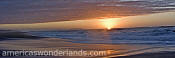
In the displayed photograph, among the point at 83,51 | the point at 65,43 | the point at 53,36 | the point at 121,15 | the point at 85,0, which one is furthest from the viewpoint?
the point at 85,0

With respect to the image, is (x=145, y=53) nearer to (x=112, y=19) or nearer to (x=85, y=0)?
(x=112, y=19)

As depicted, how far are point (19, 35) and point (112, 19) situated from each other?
3.74 metres

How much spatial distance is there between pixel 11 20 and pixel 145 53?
21.5ft

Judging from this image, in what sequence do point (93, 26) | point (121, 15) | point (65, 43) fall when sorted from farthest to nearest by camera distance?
point (121, 15) → point (93, 26) → point (65, 43)

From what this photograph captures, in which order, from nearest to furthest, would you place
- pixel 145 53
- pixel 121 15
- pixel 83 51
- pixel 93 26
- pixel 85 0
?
pixel 145 53, pixel 83 51, pixel 93 26, pixel 121 15, pixel 85 0

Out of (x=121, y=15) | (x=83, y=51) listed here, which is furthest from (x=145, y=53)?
(x=121, y=15)

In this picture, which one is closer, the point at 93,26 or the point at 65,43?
the point at 65,43

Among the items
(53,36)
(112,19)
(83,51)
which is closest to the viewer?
(83,51)

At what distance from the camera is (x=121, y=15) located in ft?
38.3

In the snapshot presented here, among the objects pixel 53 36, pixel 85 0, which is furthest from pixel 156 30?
pixel 85 0

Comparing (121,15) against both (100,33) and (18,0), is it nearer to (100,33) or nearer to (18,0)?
(100,33)

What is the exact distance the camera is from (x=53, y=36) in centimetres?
784

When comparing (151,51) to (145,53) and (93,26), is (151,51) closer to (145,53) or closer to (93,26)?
(145,53)

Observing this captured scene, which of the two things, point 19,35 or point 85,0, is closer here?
point 19,35
